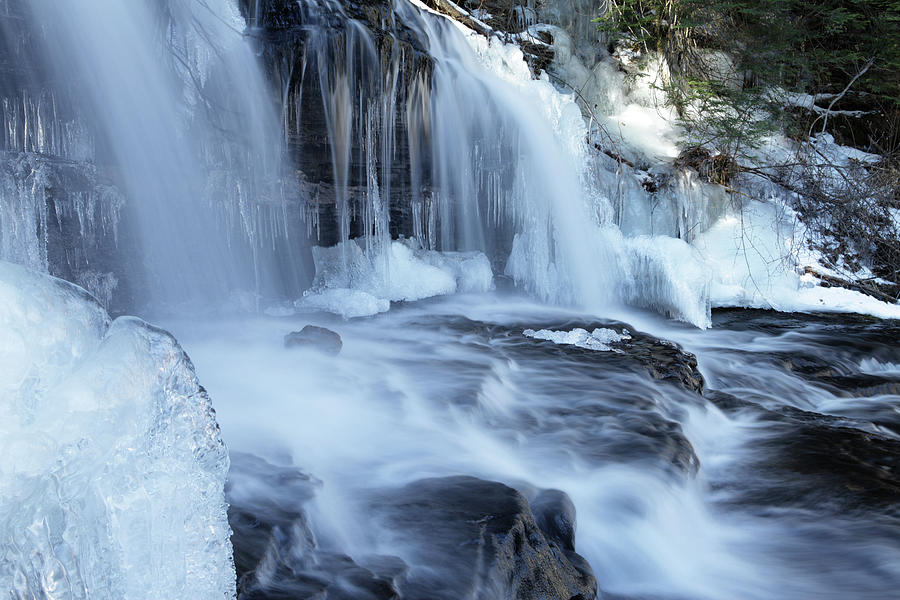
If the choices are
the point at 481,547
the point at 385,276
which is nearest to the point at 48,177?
the point at 385,276

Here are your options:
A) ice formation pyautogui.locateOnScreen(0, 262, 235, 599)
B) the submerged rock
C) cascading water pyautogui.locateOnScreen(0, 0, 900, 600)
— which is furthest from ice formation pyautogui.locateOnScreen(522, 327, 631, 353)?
ice formation pyautogui.locateOnScreen(0, 262, 235, 599)

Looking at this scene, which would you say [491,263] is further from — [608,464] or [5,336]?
[5,336]

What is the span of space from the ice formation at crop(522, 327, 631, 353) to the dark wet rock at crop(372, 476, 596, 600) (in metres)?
2.47

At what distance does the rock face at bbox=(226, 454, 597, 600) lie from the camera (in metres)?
2.04

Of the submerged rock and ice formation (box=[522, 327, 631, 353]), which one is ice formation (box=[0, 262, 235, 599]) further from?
ice formation (box=[522, 327, 631, 353])

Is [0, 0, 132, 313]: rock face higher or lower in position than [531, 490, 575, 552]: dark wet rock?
higher

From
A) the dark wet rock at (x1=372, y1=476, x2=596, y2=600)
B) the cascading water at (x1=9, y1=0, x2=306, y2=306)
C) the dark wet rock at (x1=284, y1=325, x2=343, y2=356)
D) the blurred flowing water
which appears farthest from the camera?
the cascading water at (x1=9, y1=0, x2=306, y2=306)

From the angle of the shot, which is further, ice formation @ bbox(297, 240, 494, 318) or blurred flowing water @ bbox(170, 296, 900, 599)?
ice formation @ bbox(297, 240, 494, 318)

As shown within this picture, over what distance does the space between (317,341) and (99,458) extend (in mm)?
3015

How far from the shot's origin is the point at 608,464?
3170 mm

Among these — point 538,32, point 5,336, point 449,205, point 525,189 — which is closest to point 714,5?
point 538,32

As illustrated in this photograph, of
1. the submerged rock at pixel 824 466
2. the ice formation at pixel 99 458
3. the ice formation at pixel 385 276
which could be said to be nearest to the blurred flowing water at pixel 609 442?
the submerged rock at pixel 824 466

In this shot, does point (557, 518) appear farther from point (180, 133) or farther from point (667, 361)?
point (180, 133)

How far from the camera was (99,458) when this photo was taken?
1495mm
